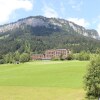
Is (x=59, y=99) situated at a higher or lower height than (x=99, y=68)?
lower

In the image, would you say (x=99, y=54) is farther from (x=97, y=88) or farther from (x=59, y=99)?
(x=59, y=99)

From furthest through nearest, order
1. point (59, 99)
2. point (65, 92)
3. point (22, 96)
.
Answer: point (65, 92), point (22, 96), point (59, 99)

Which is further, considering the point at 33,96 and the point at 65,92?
the point at 65,92

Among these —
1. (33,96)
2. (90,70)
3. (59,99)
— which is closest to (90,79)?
(90,70)

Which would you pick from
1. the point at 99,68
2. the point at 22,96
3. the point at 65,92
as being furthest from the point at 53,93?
the point at 99,68

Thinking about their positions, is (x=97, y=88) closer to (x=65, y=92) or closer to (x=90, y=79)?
(x=90, y=79)

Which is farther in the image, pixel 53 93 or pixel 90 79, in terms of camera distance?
Result: pixel 53 93

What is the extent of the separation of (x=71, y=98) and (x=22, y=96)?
8.75 metres

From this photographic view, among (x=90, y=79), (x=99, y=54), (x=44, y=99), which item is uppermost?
(x=99, y=54)

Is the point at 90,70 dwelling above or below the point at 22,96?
above

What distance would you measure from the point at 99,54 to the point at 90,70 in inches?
194

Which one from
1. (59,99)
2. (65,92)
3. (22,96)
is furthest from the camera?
(65,92)

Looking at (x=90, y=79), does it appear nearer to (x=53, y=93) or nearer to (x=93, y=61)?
(x=93, y=61)

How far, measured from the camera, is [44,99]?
50312 millimetres
